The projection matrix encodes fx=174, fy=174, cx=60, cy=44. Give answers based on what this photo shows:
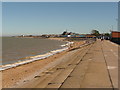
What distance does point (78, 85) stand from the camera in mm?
8477

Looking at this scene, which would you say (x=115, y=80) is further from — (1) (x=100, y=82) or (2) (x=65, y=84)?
(2) (x=65, y=84)

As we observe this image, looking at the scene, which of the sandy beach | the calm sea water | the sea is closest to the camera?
the sandy beach

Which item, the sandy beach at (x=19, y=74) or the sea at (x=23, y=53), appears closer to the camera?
the sandy beach at (x=19, y=74)

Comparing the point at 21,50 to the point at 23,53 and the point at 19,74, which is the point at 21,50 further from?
the point at 19,74

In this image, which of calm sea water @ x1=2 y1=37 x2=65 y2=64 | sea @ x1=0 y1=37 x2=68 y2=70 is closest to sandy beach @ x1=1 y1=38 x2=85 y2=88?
sea @ x1=0 y1=37 x2=68 y2=70

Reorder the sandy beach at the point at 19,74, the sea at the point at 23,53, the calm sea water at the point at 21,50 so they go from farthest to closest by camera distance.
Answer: the calm sea water at the point at 21,50, the sea at the point at 23,53, the sandy beach at the point at 19,74

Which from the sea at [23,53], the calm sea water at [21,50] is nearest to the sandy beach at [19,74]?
the sea at [23,53]

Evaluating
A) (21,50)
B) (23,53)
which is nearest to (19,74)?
(23,53)

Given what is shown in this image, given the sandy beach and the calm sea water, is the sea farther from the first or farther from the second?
the sandy beach

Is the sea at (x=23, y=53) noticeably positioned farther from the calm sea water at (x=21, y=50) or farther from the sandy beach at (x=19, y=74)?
the sandy beach at (x=19, y=74)

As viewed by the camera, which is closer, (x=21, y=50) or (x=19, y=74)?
(x=19, y=74)

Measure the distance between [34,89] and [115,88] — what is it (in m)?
3.91

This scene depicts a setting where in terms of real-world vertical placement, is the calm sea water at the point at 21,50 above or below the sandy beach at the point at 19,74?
below

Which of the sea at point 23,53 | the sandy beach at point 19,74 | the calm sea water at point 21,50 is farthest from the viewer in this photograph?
the calm sea water at point 21,50
